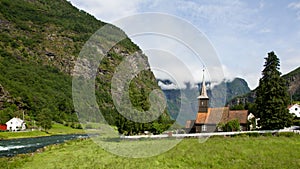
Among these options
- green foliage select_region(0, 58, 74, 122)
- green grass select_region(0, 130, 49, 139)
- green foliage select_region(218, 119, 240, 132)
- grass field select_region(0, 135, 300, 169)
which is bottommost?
green grass select_region(0, 130, 49, 139)

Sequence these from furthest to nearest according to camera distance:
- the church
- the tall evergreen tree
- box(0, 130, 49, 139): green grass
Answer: box(0, 130, 49, 139): green grass < the church < the tall evergreen tree

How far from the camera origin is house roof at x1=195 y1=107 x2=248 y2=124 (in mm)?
59188

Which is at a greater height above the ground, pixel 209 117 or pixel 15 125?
pixel 209 117

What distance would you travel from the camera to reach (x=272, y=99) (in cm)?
4425

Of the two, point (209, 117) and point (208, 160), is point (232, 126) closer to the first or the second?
point (209, 117)

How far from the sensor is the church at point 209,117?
59.0 metres

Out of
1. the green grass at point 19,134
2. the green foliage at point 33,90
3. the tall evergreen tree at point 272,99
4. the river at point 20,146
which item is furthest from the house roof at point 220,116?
the green foliage at point 33,90

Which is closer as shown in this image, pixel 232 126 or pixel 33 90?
pixel 232 126

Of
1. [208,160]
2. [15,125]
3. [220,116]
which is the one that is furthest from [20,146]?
[15,125]

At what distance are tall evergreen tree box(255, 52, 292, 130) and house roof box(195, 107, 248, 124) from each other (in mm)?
11736

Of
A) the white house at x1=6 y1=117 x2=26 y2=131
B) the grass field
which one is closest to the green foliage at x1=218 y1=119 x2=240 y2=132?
the grass field

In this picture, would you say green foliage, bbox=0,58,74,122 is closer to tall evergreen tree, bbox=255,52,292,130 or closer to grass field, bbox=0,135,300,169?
tall evergreen tree, bbox=255,52,292,130

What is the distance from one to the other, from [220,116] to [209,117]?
2.35m

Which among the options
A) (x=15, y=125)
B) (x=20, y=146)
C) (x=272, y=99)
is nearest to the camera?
(x=272, y=99)
